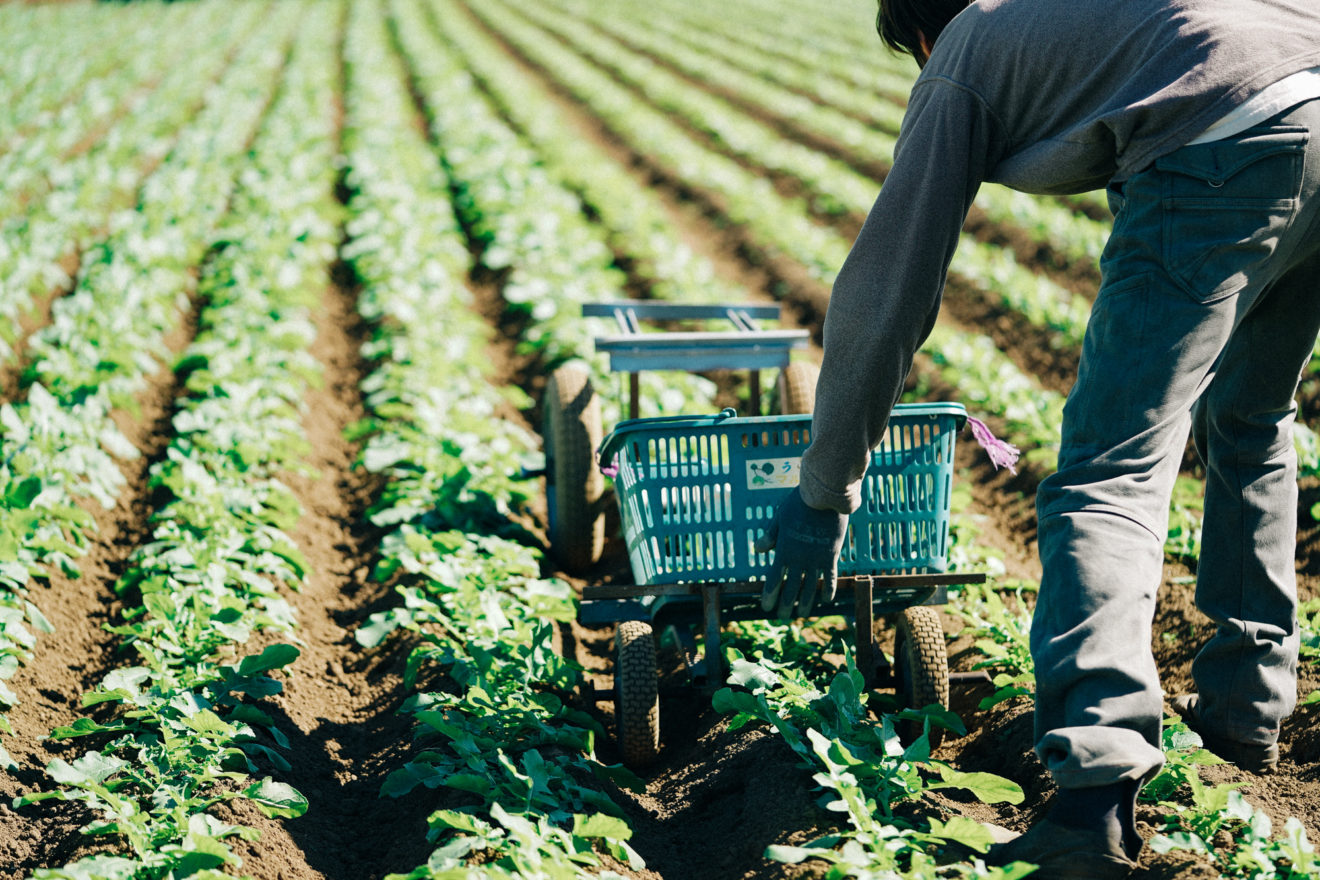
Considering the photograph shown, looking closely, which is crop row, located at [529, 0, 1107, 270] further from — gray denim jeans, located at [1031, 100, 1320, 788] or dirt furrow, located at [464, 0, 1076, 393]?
gray denim jeans, located at [1031, 100, 1320, 788]

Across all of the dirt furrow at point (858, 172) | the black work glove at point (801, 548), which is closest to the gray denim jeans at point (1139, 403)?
the black work glove at point (801, 548)

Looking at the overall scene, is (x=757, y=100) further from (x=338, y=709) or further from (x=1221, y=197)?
(x=1221, y=197)

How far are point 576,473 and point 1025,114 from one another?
2116 millimetres

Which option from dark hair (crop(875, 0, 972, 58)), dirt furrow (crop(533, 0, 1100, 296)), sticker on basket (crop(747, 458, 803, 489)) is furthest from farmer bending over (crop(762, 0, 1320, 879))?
dirt furrow (crop(533, 0, 1100, 296))

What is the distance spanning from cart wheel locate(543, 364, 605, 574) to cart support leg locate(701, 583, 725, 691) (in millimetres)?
1065

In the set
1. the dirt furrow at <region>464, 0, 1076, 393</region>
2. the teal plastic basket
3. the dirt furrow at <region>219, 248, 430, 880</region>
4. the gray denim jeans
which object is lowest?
the dirt furrow at <region>219, 248, 430, 880</region>

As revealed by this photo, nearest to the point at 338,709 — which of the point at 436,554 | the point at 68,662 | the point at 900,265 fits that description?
the point at 436,554

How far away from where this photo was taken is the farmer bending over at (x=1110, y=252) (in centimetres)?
204

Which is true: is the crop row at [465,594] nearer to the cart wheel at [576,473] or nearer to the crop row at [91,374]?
the cart wheel at [576,473]

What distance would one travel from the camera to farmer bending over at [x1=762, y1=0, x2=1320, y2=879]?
2.04 m

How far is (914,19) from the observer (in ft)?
8.38

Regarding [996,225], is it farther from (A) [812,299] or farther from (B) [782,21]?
(B) [782,21]

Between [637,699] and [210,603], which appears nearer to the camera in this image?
[637,699]

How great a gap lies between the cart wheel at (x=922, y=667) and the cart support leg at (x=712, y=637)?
47 centimetres
